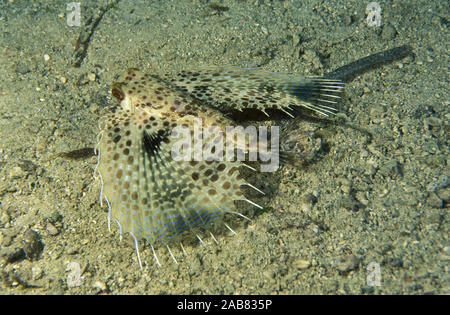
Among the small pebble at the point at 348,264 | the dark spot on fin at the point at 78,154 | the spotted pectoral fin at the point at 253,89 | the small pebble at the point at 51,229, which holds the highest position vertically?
the spotted pectoral fin at the point at 253,89

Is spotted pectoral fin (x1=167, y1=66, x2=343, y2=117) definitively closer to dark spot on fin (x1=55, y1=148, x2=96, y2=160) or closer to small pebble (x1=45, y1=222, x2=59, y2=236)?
dark spot on fin (x1=55, y1=148, x2=96, y2=160)

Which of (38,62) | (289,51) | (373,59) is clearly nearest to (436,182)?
(373,59)

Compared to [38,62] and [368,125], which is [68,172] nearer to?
[38,62]

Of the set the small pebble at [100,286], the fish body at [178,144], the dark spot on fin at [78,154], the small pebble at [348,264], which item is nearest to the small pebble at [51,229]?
the fish body at [178,144]

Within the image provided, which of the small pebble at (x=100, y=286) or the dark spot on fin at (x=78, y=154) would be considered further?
the dark spot on fin at (x=78, y=154)

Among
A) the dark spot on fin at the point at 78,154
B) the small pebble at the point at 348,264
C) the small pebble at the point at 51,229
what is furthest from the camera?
the dark spot on fin at the point at 78,154

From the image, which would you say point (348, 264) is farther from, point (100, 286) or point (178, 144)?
point (100, 286)

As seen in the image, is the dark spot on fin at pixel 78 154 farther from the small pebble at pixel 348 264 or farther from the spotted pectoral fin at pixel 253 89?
the small pebble at pixel 348 264

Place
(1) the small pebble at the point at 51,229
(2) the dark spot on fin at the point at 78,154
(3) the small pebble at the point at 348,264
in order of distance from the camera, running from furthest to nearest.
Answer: (2) the dark spot on fin at the point at 78,154
(1) the small pebble at the point at 51,229
(3) the small pebble at the point at 348,264

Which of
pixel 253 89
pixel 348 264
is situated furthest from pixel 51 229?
pixel 348 264
